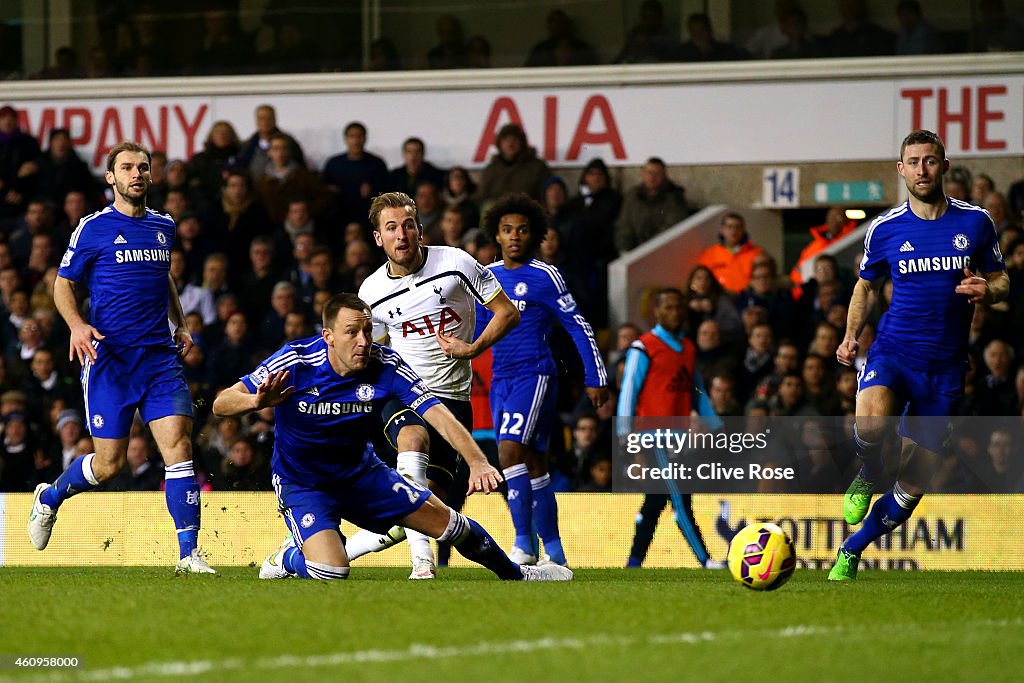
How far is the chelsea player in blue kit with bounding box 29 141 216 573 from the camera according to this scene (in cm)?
877

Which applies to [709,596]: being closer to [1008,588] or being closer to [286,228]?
[1008,588]

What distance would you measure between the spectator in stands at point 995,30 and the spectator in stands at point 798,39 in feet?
4.96

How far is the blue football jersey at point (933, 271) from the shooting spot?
347 inches

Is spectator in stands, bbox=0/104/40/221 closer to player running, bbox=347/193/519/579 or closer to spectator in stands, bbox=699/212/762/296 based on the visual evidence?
spectator in stands, bbox=699/212/762/296

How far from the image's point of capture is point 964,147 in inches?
625

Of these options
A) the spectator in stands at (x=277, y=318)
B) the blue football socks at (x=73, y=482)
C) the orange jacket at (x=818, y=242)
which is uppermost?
the orange jacket at (x=818, y=242)

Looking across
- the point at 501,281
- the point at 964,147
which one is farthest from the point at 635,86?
the point at 501,281

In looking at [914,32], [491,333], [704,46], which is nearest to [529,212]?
[491,333]

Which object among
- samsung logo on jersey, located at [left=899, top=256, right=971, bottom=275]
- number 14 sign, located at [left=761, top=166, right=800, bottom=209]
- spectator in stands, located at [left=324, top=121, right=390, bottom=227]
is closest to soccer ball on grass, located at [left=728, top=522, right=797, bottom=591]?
samsung logo on jersey, located at [left=899, top=256, right=971, bottom=275]

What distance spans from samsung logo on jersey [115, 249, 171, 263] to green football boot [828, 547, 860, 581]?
4.12 meters

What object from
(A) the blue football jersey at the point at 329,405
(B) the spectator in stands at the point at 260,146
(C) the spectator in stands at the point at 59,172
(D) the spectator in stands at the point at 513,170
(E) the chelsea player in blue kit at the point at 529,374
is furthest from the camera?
(C) the spectator in stands at the point at 59,172

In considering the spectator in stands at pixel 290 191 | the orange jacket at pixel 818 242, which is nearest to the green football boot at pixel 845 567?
the orange jacket at pixel 818 242

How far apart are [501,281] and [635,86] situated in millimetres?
7564

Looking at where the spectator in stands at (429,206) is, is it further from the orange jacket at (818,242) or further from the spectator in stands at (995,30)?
the spectator in stands at (995,30)
